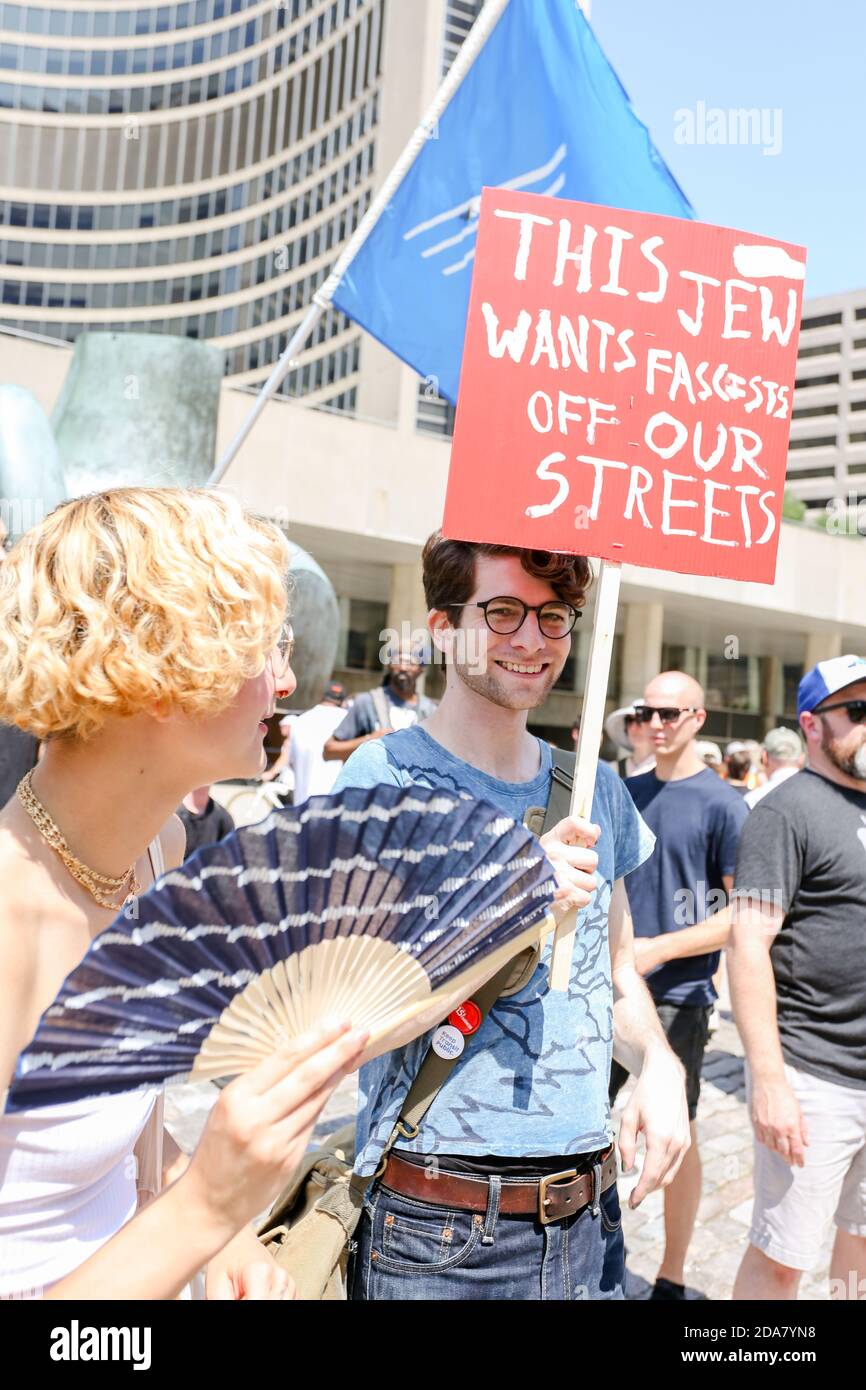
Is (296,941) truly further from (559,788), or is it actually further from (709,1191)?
(709,1191)

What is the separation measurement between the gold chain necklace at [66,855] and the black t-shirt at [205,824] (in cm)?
242

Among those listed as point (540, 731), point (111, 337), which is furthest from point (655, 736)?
point (540, 731)

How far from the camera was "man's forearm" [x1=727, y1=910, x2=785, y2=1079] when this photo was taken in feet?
8.58

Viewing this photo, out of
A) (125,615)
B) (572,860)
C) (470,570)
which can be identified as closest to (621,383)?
(470,570)

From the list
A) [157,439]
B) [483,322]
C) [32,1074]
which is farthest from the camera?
[157,439]

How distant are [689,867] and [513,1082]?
2097mm

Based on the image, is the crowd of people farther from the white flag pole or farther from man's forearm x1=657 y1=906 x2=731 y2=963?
the white flag pole

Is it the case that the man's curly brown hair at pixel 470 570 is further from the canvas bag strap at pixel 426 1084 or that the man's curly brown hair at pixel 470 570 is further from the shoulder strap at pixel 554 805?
the canvas bag strap at pixel 426 1084

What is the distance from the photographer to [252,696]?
134cm

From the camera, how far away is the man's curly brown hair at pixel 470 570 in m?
1.86

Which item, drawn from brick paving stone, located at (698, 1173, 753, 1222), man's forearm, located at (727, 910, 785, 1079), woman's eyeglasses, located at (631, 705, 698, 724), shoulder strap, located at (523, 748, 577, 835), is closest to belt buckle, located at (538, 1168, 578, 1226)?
shoulder strap, located at (523, 748, 577, 835)

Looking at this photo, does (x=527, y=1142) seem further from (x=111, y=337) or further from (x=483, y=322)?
(x=111, y=337)

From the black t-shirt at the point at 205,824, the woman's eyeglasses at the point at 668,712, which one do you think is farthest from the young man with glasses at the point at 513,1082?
the black t-shirt at the point at 205,824

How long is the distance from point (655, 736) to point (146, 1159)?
271cm
